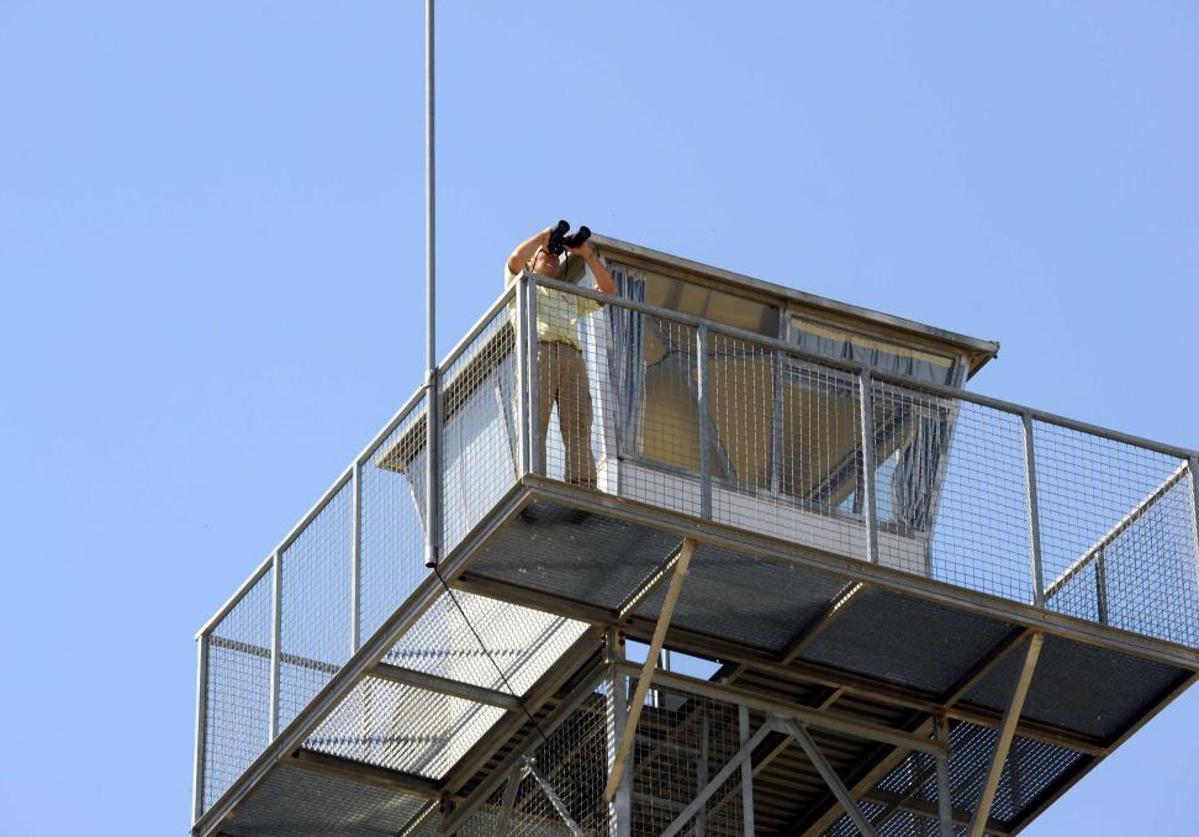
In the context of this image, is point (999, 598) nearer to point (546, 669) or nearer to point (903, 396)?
point (903, 396)

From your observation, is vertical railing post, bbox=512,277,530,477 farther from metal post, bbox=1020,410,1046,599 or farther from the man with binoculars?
metal post, bbox=1020,410,1046,599

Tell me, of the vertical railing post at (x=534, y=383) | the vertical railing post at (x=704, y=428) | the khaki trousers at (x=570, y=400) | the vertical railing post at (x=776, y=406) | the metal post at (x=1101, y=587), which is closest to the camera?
the vertical railing post at (x=534, y=383)

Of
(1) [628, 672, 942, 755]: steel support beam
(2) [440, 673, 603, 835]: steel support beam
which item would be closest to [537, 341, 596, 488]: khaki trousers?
(1) [628, 672, 942, 755]: steel support beam

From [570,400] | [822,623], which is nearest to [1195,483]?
[822,623]

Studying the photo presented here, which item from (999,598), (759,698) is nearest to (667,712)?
(759,698)

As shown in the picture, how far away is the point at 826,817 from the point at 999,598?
3.06m

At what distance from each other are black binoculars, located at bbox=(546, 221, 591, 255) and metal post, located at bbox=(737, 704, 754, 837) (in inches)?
160

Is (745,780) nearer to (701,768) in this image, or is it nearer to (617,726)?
(701,768)

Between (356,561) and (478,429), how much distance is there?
2.02 metres

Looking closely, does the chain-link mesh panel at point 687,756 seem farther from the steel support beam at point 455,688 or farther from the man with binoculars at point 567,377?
the man with binoculars at point 567,377

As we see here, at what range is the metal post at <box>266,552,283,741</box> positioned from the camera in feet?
102

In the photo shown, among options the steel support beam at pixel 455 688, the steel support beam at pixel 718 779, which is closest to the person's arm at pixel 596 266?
the steel support beam at pixel 455 688

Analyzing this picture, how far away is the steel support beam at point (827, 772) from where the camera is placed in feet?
98.3

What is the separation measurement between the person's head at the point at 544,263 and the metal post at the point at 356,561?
234cm
